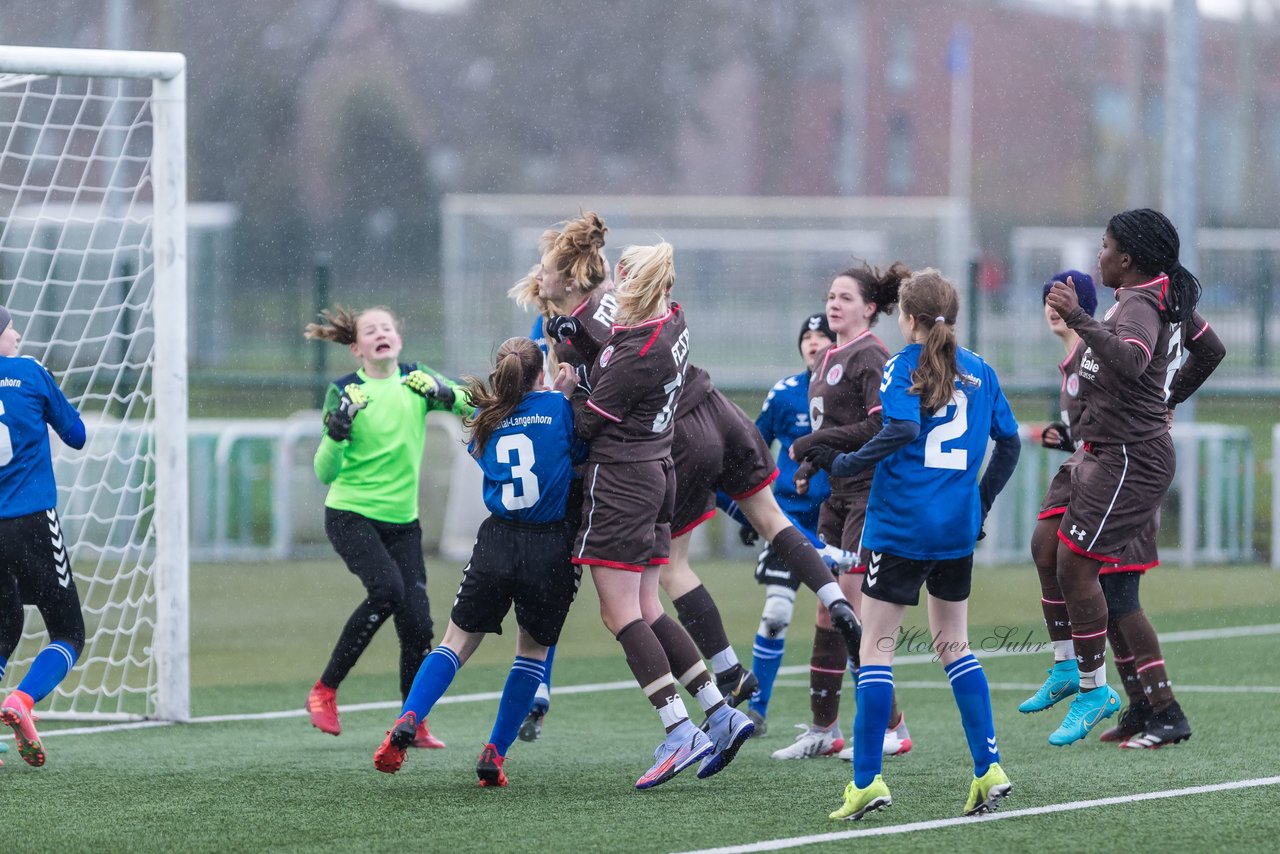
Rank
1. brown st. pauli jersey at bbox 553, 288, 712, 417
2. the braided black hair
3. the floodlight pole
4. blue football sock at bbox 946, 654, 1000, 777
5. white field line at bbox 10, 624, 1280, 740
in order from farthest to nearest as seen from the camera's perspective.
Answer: the floodlight pole, white field line at bbox 10, 624, 1280, 740, the braided black hair, brown st. pauli jersey at bbox 553, 288, 712, 417, blue football sock at bbox 946, 654, 1000, 777

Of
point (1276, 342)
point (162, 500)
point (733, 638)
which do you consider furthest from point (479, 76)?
point (162, 500)

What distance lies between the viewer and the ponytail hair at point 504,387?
527 centimetres

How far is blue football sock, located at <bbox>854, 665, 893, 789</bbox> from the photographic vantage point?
473 centimetres

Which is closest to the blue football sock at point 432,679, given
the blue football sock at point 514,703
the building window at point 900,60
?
the blue football sock at point 514,703

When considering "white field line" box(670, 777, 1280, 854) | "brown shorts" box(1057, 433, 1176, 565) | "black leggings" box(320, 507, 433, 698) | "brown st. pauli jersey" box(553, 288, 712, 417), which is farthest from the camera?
"black leggings" box(320, 507, 433, 698)

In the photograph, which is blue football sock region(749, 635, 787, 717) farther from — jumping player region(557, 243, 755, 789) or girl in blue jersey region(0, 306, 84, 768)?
girl in blue jersey region(0, 306, 84, 768)

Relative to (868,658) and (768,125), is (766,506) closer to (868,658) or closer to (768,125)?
(868,658)

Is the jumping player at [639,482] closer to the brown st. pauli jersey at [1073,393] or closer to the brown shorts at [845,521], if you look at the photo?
the brown shorts at [845,521]

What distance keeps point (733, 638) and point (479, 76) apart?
64.3ft

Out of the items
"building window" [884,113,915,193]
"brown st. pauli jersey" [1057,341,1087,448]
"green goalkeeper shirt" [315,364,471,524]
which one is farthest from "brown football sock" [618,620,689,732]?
"building window" [884,113,915,193]

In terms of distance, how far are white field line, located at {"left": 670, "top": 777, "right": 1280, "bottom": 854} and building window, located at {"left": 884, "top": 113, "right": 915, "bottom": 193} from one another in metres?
27.2

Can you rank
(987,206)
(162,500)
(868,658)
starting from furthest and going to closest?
(987,206) < (162,500) < (868,658)

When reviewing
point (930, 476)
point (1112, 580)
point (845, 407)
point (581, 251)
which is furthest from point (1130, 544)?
point (581, 251)

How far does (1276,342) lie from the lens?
525 inches
